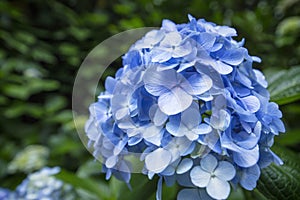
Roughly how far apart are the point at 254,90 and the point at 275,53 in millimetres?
778

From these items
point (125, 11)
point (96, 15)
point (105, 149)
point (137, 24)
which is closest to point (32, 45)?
point (96, 15)

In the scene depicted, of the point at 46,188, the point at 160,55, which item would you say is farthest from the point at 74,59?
the point at 160,55

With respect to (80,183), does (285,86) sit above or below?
above

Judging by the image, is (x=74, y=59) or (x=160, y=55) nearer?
(x=160, y=55)

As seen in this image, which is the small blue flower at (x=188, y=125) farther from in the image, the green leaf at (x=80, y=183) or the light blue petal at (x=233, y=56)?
the green leaf at (x=80, y=183)

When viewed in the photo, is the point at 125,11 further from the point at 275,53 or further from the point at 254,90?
the point at 254,90

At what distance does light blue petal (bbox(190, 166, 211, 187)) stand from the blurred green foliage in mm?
142

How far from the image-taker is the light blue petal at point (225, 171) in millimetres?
453

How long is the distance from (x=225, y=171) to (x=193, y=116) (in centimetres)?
7

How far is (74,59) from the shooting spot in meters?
2.02

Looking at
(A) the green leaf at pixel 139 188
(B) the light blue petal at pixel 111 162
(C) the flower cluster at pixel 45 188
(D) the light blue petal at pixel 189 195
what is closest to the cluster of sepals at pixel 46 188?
(C) the flower cluster at pixel 45 188

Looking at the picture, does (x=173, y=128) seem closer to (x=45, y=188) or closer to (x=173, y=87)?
(x=173, y=87)

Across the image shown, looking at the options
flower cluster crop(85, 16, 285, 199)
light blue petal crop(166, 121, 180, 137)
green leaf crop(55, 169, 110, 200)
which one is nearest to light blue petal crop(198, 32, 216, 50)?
flower cluster crop(85, 16, 285, 199)

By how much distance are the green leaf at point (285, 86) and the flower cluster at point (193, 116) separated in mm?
111
